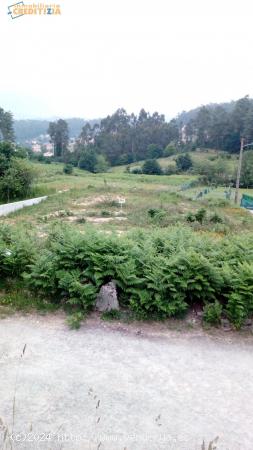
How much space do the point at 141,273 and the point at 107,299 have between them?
663mm

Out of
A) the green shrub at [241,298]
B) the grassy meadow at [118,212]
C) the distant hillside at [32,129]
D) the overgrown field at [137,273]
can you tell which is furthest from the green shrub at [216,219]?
the distant hillside at [32,129]

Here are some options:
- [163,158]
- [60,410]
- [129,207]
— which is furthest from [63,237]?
[163,158]

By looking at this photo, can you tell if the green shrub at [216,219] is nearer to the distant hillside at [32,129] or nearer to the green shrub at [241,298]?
the green shrub at [241,298]

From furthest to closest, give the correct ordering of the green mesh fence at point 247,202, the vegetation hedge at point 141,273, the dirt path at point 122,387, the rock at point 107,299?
the green mesh fence at point 247,202 < the rock at point 107,299 < the vegetation hedge at point 141,273 < the dirt path at point 122,387

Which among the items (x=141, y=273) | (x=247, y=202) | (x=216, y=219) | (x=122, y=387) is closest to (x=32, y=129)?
(x=247, y=202)

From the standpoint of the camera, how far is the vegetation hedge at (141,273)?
520cm

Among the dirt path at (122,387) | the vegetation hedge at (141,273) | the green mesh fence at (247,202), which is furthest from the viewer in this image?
the green mesh fence at (247,202)

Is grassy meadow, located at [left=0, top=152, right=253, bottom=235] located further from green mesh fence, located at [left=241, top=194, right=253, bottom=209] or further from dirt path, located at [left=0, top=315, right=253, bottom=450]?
dirt path, located at [left=0, top=315, right=253, bottom=450]

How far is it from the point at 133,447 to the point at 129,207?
19.7 metres

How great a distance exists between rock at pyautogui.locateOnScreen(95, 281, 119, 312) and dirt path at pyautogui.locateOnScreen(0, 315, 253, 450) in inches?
11.9

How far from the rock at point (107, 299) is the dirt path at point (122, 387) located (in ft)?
0.99

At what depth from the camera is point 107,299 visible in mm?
5324

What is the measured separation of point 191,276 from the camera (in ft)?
17.7

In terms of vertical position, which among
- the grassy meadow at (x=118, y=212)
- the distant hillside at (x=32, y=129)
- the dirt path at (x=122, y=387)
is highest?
the distant hillside at (x=32, y=129)
